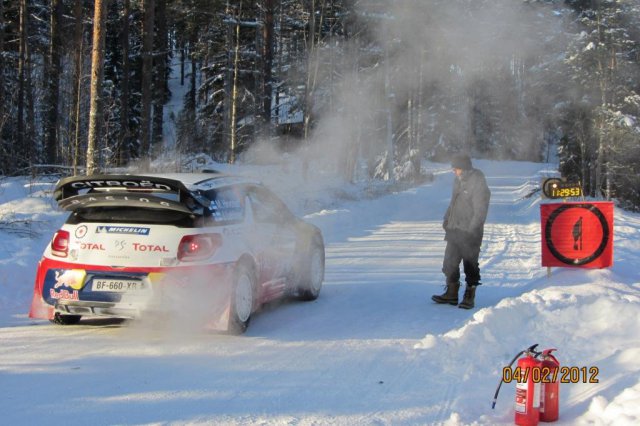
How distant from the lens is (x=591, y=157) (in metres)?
27.1

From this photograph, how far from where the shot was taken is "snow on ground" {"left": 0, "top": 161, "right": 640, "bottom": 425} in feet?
12.2

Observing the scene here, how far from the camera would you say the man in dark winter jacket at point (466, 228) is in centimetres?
716

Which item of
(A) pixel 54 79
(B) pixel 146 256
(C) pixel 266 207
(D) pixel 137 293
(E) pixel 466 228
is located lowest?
(D) pixel 137 293

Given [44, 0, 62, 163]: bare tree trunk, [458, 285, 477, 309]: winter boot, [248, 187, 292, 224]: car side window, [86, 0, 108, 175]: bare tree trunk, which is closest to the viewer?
[248, 187, 292, 224]: car side window

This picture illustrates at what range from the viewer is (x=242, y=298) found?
5637mm

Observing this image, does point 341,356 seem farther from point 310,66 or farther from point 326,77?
point 326,77

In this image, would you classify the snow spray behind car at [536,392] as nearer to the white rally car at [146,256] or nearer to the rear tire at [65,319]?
the white rally car at [146,256]

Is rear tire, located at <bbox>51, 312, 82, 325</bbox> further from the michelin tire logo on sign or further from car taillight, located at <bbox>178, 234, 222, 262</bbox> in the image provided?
car taillight, located at <bbox>178, 234, 222, 262</bbox>

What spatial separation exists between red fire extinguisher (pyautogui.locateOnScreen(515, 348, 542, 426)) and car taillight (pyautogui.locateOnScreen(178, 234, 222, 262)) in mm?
2850

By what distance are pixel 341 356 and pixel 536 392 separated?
1876mm

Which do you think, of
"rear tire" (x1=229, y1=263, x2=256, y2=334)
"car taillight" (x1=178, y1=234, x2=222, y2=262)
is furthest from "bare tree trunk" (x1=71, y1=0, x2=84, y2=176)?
"car taillight" (x1=178, y1=234, x2=222, y2=262)

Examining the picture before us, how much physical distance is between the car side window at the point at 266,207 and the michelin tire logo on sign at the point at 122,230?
1.29 meters

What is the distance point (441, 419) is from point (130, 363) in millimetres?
2390

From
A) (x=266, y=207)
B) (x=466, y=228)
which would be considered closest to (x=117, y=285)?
(x=266, y=207)
